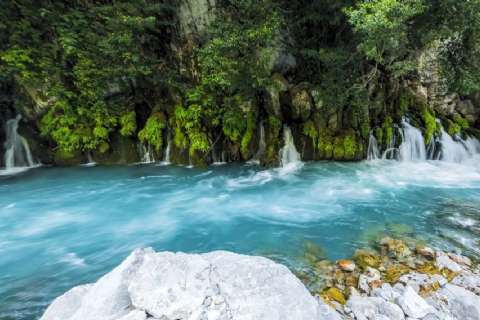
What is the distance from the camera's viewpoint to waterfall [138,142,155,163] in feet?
35.3

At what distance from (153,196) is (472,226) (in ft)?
27.4

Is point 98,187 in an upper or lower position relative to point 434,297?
upper

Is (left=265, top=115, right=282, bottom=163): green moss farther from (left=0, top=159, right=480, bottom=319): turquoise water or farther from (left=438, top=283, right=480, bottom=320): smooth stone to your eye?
(left=438, top=283, right=480, bottom=320): smooth stone

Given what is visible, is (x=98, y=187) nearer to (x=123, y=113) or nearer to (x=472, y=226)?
(x=123, y=113)

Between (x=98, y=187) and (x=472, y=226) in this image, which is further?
(x=98, y=187)

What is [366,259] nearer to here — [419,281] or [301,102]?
[419,281]

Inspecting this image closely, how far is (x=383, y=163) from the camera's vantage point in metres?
10.1

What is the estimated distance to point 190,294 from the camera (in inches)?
85.5

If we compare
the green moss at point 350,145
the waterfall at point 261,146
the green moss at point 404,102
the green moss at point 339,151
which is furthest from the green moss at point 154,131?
the green moss at point 404,102

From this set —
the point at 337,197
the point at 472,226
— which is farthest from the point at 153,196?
the point at 472,226

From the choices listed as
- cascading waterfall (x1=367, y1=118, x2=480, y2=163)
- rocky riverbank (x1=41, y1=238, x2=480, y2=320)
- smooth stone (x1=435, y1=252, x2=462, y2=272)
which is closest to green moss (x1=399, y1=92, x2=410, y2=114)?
cascading waterfall (x1=367, y1=118, x2=480, y2=163)

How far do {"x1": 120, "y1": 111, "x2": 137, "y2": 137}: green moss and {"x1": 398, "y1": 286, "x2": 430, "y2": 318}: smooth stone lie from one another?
1051 cm

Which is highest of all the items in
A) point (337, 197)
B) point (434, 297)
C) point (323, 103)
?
point (323, 103)

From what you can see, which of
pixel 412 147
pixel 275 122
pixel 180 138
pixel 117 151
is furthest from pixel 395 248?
pixel 117 151
